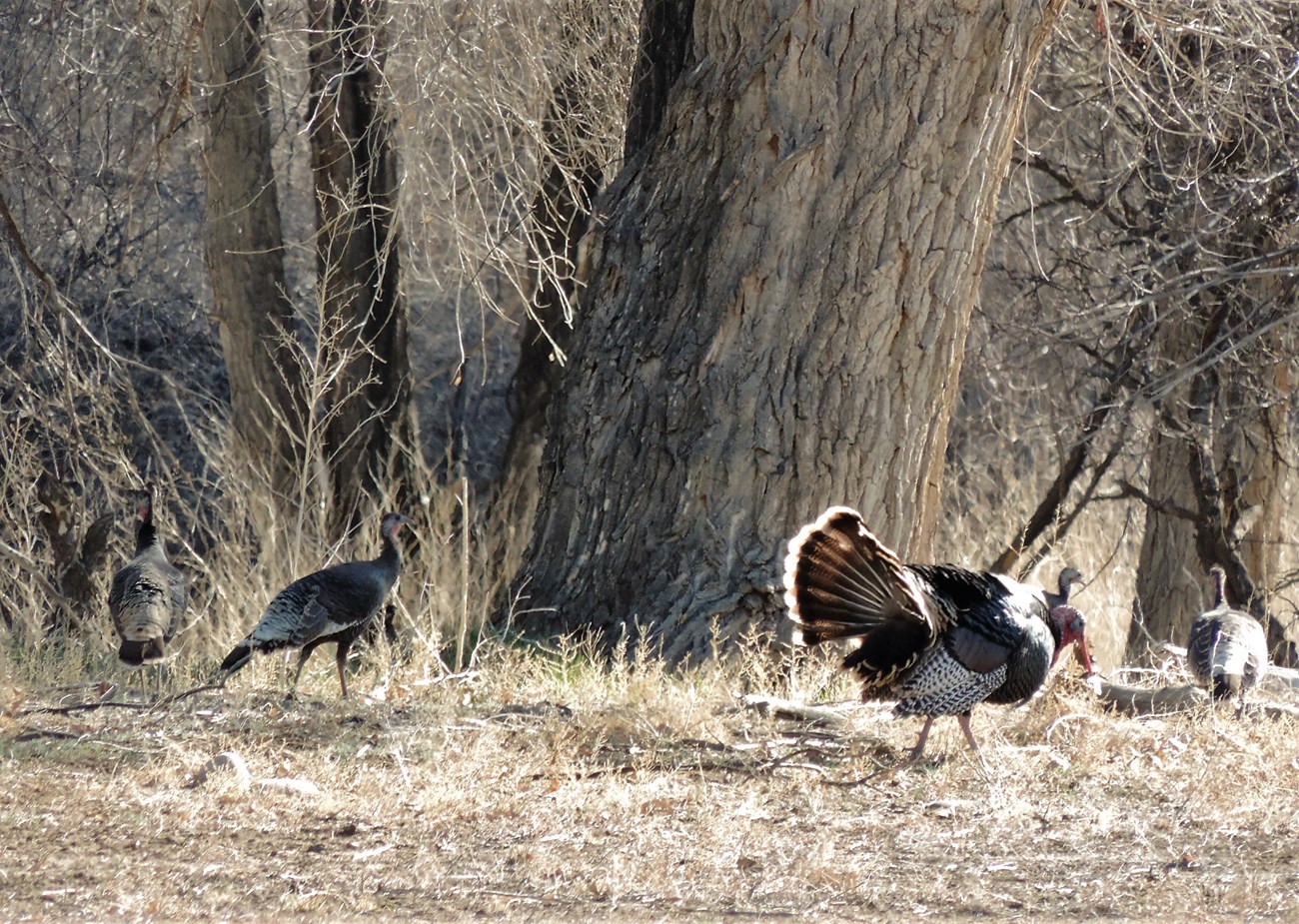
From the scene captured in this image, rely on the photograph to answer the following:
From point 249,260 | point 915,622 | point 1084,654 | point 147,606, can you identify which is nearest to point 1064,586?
point 1084,654

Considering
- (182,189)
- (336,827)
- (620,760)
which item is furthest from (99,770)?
(182,189)

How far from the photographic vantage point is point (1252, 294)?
1100 centimetres

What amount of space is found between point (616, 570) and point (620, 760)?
180 centimetres

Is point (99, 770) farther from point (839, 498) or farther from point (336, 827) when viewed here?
point (839, 498)

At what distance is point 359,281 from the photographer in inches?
420

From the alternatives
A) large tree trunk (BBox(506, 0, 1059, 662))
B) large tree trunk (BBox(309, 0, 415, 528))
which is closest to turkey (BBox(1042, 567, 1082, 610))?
large tree trunk (BBox(506, 0, 1059, 662))

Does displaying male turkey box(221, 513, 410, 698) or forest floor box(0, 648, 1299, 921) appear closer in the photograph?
forest floor box(0, 648, 1299, 921)

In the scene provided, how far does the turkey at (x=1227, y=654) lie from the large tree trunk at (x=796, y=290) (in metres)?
1.45

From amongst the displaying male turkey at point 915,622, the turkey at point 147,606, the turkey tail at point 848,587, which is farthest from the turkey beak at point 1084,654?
the turkey at point 147,606

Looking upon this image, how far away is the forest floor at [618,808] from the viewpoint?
177 inches

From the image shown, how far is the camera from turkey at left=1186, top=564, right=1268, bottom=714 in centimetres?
692

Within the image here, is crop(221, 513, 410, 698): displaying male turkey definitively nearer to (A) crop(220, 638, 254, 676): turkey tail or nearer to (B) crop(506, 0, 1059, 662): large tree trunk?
(A) crop(220, 638, 254, 676): turkey tail

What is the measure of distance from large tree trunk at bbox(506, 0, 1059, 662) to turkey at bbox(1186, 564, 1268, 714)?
1.45 m

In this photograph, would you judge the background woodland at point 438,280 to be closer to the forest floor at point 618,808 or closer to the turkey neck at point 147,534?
the turkey neck at point 147,534
